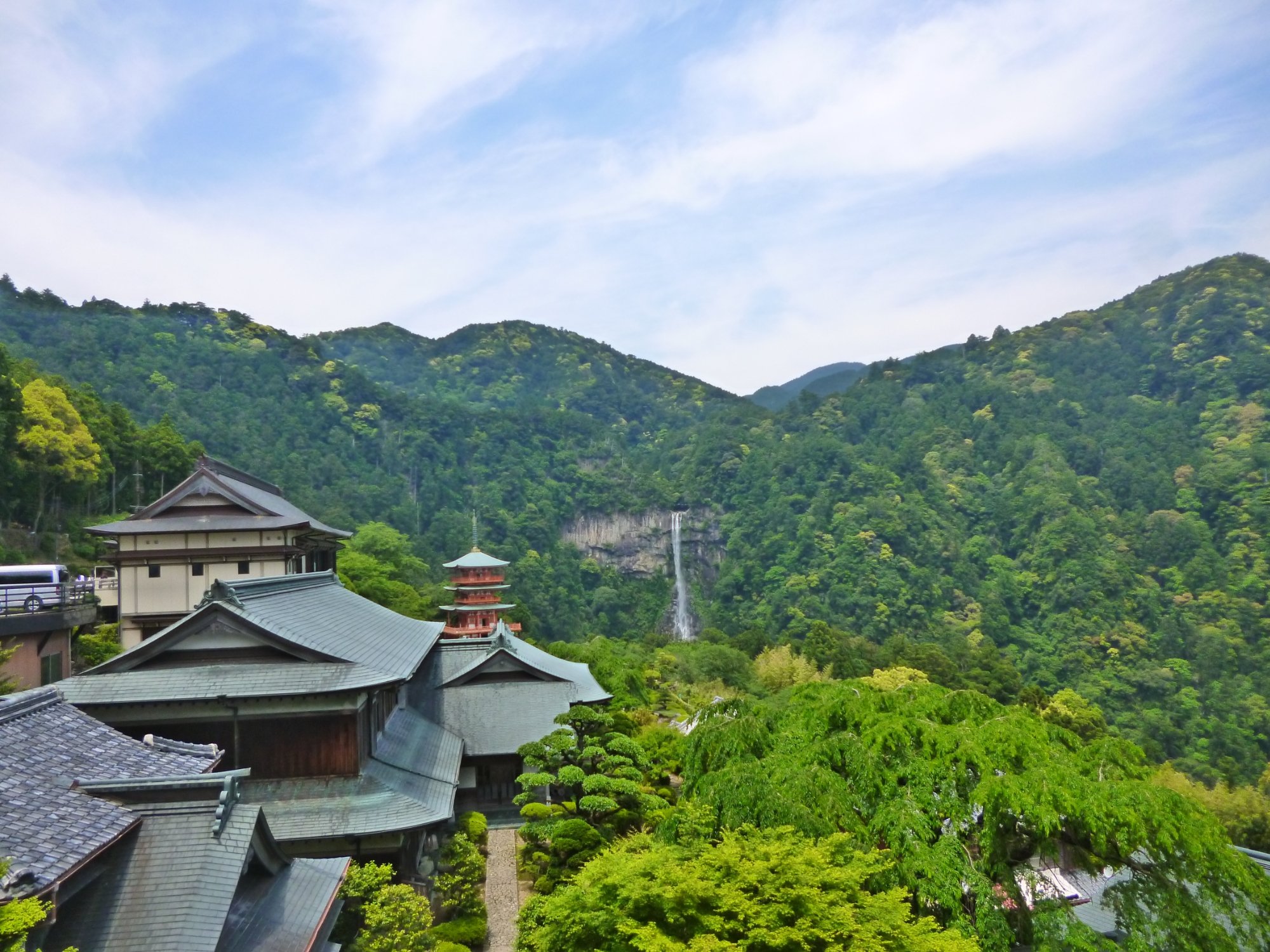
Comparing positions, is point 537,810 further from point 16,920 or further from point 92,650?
point 92,650

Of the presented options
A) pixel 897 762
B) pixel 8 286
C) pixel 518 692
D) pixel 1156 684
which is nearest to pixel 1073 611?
pixel 1156 684

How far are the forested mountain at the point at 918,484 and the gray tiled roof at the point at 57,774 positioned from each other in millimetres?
52945

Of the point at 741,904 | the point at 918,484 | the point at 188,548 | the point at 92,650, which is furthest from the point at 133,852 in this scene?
the point at 918,484

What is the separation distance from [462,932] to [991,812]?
30.8ft

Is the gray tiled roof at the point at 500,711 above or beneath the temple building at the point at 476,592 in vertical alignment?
beneath

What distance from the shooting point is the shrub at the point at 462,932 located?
47.5 feet

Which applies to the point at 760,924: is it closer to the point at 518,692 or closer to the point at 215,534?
the point at 518,692

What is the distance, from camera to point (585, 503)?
119 metres

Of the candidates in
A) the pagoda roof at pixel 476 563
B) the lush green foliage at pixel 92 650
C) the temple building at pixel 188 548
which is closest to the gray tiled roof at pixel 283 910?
the lush green foliage at pixel 92 650

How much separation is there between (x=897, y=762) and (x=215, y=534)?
24476 millimetres

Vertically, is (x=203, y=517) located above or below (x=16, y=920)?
above

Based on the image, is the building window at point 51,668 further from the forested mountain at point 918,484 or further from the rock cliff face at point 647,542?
the rock cliff face at point 647,542

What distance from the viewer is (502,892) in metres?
17.3

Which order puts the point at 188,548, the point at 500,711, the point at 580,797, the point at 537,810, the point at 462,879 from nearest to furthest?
the point at 462,879, the point at 537,810, the point at 580,797, the point at 500,711, the point at 188,548
